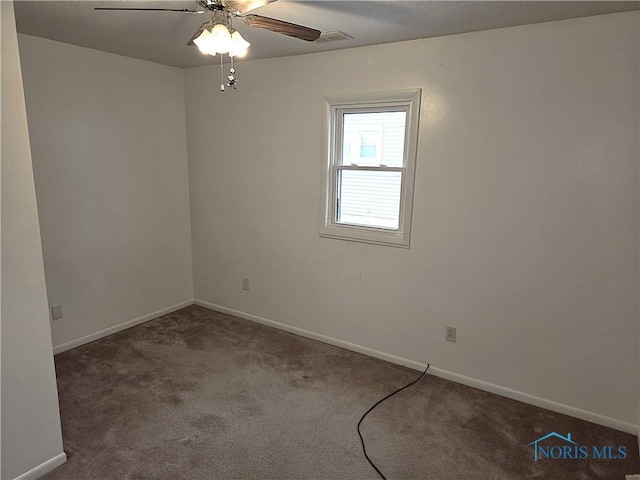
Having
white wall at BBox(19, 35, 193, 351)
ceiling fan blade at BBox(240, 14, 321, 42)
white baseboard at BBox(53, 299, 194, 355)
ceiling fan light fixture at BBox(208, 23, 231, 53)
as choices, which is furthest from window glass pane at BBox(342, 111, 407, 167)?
white baseboard at BBox(53, 299, 194, 355)

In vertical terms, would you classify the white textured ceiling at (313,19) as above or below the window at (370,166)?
above

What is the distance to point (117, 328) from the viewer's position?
3756 mm

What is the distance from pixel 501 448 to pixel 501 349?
72 cm

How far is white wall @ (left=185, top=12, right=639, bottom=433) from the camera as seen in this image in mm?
2357

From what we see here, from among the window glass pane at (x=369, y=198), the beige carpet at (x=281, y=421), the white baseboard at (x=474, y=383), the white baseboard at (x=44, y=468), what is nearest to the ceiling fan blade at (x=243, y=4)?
the window glass pane at (x=369, y=198)

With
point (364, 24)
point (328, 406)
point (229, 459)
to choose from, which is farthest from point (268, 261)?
point (364, 24)

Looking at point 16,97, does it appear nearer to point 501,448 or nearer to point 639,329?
point 501,448

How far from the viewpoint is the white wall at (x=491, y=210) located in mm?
2357

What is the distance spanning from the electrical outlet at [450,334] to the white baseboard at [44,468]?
257cm

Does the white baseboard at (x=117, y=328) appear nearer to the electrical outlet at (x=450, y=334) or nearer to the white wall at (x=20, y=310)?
the white wall at (x=20, y=310)

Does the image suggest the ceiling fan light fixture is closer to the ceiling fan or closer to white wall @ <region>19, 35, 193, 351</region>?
the ceiling fan

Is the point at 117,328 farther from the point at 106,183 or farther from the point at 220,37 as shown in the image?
the point at 220,37

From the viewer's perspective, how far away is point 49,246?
3.18 metres

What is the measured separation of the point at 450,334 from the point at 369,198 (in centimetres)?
126
